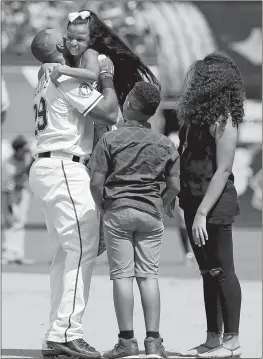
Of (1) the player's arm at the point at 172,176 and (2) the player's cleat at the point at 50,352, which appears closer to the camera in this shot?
(1) the player's arm at the point at 172,176

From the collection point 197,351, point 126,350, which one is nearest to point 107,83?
point 126,350

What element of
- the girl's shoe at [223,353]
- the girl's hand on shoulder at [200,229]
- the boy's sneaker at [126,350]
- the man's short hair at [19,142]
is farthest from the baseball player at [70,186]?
the man's short hair at [19,142]

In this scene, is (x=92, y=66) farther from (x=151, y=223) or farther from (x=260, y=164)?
(x=260, y=164)

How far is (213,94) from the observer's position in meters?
5.51

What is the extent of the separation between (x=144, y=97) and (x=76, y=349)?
1.50 meters

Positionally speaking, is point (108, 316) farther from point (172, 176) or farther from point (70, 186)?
point (172, 176)

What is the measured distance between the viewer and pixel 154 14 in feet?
50.1

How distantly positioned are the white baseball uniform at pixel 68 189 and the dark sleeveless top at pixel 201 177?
569 millimetres

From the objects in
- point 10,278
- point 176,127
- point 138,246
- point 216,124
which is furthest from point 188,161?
point 176,127

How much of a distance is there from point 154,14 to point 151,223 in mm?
10555

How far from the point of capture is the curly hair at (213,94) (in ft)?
17.9

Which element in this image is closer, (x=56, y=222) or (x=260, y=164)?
(x=56, y=222)

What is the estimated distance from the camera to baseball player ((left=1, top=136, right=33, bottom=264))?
491 inches

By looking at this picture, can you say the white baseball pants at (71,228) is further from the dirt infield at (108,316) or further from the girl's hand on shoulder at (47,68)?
the dirt infield at (108,316)
